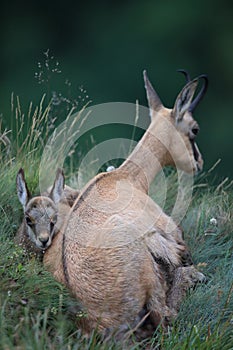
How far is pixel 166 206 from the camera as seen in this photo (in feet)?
24.2

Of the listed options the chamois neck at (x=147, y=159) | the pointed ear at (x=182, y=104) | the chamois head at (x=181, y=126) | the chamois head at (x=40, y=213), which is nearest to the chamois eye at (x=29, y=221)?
the chamois head at (x=40, y=213)

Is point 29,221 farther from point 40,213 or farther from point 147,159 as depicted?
point 147,159

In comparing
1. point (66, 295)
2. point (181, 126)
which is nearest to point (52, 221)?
point (66, 295)

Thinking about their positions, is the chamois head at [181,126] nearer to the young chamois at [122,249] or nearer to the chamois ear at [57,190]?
the young chamois at [122,249]

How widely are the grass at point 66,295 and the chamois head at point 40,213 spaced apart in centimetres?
18

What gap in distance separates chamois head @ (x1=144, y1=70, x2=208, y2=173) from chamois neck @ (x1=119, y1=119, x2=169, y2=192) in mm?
78

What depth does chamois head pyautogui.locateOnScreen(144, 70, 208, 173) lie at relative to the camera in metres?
7.31

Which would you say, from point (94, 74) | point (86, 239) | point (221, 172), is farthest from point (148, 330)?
point (94, 74)

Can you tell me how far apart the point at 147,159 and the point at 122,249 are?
174 cm

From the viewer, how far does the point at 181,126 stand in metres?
7.39

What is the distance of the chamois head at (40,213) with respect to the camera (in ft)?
19.3

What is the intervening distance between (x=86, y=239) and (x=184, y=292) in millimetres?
902

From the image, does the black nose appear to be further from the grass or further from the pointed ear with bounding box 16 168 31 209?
Result: the pointed ear with bounding box 16 168 31 209

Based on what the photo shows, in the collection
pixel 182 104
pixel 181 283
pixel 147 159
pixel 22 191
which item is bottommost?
pixel 181 283
